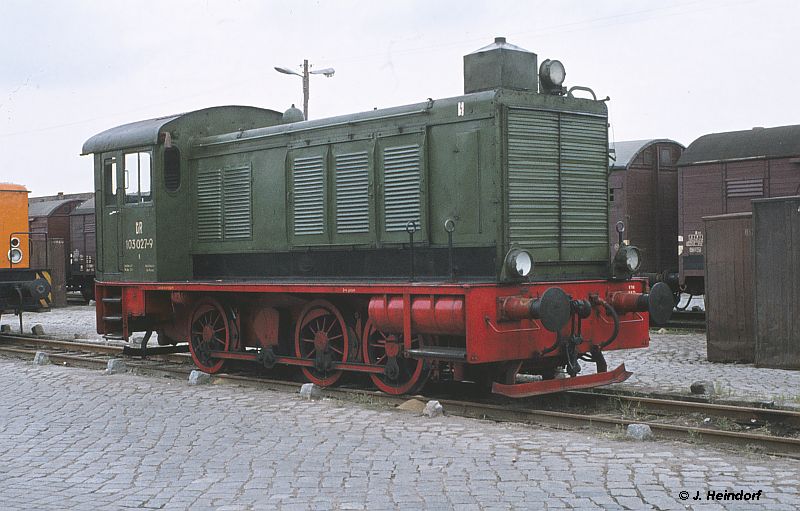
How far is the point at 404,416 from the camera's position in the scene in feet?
27.9

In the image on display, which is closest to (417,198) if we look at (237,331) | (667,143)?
(237,331)

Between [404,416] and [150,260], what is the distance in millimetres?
5396


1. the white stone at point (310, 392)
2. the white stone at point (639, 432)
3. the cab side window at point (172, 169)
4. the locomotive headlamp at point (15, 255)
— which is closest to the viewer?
the white stone at point (639, 432)

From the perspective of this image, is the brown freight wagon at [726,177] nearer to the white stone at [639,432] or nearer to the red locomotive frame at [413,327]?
the red locomotive frame at [413,327]

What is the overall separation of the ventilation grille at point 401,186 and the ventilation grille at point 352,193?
0.32 metres

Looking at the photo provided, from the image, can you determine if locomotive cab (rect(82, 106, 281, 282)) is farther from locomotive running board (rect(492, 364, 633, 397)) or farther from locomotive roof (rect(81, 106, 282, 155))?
locomotive running board (rect(492, 364, 633, 397))

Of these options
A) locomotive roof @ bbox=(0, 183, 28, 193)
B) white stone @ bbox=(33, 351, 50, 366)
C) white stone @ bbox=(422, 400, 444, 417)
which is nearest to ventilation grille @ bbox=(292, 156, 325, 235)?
white stone @ bbox=(422, 400, 444, 417)

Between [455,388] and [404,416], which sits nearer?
[404,416]

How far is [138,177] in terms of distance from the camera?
12523mm

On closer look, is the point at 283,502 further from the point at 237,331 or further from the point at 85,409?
the point at 237,331

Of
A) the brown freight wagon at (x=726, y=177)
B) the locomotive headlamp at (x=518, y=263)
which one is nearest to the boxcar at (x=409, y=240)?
the locomotive headlamp at (x=518, y=263)

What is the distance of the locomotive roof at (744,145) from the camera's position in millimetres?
17188

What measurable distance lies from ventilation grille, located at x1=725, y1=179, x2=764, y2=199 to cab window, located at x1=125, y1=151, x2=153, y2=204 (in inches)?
453

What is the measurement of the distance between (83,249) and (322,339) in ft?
73.8
